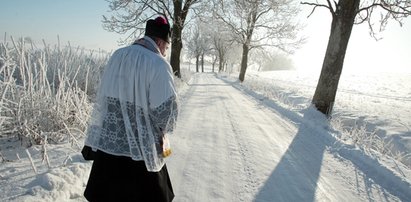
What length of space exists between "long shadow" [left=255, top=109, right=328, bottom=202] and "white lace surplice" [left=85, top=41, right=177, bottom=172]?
72.5 inches

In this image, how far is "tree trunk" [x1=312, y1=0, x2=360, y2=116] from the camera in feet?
29.2

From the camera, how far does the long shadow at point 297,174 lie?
3812 millimetres

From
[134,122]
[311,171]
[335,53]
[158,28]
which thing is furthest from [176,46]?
[134,122]

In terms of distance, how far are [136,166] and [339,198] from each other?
2774mm

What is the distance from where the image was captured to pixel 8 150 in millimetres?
3869

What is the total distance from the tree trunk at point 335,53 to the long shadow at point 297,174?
314cm

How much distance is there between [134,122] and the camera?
7.87ft

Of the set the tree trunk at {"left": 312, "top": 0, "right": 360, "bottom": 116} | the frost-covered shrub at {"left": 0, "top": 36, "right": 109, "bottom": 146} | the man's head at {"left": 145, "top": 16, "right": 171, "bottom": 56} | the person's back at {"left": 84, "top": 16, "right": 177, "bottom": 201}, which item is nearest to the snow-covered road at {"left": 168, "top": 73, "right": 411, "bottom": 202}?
the person's back at {"left": 84, "top": 16, "right": 177, "bottom": 201}

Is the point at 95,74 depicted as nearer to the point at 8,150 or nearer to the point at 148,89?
the point at 8,150

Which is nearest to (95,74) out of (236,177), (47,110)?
(47,110)

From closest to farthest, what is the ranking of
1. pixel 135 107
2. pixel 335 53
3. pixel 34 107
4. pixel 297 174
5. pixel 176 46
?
pixel 135 107 < pixel 34 107 < pixel 297 174 < pixel 335 53 < pixel 176 46

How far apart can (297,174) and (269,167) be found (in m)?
0.41

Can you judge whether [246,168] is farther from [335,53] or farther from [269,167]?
[335,53]

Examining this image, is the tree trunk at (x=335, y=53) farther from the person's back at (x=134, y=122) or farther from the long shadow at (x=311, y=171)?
Result: the person's back at (x=134, y=122)
